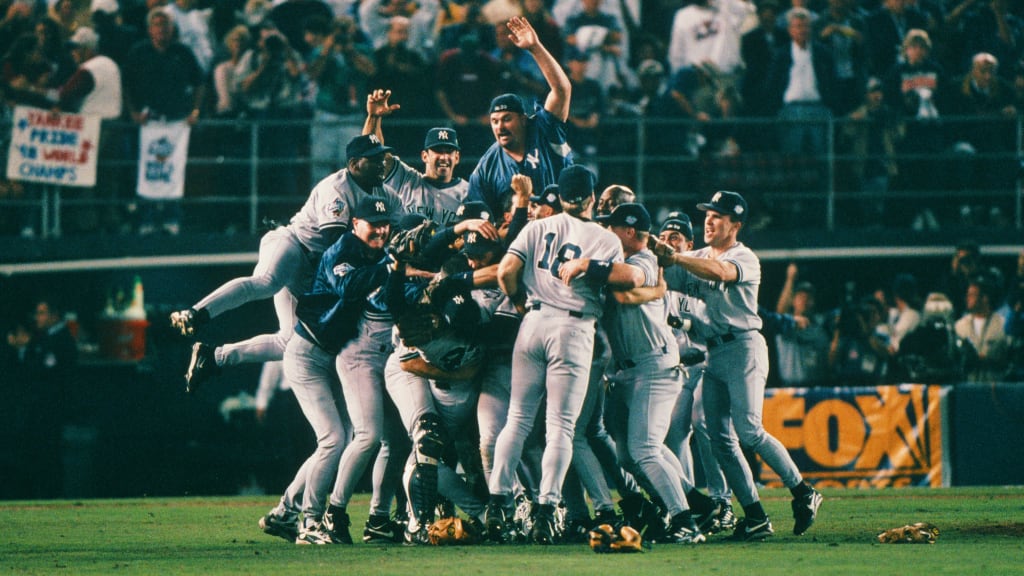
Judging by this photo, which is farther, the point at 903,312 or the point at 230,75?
the point at 230,75

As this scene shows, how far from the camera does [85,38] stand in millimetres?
14922

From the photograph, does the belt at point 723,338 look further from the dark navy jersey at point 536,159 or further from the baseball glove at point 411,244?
the baseball glove at point 411,244

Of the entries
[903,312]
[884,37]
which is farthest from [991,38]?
[903,312]

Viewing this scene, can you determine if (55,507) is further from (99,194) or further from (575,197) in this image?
(575,197)

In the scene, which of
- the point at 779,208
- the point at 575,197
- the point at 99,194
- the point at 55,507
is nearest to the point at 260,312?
the point at 99,194

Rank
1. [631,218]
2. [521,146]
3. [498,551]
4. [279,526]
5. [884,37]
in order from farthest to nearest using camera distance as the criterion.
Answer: [884,37] < [521,146] < [279,526] < [631,218] < [498,551]

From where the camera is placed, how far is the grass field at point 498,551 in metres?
7.45

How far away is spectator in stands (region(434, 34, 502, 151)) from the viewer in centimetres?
1438

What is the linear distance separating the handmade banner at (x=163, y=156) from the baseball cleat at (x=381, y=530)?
6.30 metres

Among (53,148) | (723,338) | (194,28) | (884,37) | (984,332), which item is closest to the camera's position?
(723,338)

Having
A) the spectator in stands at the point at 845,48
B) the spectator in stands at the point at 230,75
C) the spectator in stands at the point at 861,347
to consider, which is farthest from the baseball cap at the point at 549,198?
the spectator in stands at the point at 845,48

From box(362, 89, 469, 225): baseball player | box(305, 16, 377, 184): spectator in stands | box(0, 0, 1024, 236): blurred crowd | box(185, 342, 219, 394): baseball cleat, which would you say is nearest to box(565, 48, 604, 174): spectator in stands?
box(0, 0, 1024, 236): blurred crowd

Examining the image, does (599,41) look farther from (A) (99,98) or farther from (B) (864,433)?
(A) (99,98)

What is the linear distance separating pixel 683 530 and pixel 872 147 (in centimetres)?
→ 759
